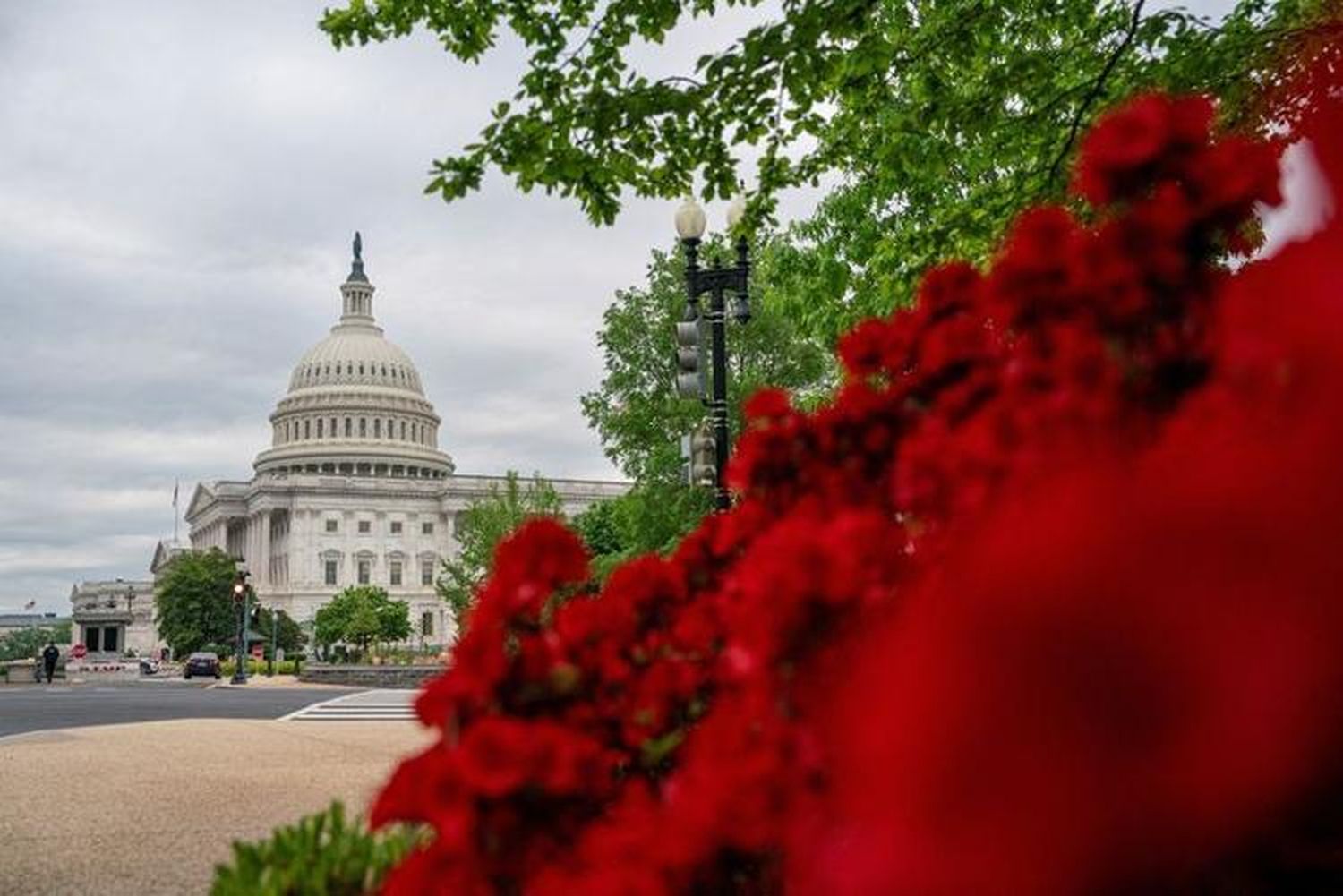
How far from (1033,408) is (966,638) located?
71 centimetres

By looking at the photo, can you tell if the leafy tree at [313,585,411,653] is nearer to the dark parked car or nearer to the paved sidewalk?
the dark parked car

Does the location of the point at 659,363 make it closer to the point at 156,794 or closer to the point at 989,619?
the point at 156,794

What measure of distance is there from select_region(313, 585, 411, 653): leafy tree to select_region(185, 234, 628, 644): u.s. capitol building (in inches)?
882

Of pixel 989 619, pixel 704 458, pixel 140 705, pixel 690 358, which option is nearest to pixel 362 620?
pixel 140 705

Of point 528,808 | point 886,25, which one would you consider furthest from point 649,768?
point 886,25

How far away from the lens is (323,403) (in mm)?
133875

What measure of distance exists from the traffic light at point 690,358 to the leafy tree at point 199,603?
275ft

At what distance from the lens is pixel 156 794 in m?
11.9

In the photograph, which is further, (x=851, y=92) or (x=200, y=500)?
(x=200, y=500)

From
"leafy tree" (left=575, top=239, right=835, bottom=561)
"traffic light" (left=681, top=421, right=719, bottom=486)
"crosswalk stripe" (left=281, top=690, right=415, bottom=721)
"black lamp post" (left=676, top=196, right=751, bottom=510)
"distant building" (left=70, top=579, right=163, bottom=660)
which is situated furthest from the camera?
"distant building" (left=70, top=579, right=163, bottom=660)

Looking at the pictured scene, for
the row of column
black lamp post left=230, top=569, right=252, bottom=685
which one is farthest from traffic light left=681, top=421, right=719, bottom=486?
the row of column

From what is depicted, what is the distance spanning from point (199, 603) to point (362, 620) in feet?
46.7

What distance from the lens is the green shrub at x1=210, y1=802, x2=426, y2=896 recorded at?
226cm

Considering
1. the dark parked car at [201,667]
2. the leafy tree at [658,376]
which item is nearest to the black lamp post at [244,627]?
the dark parked car at [201,667]
